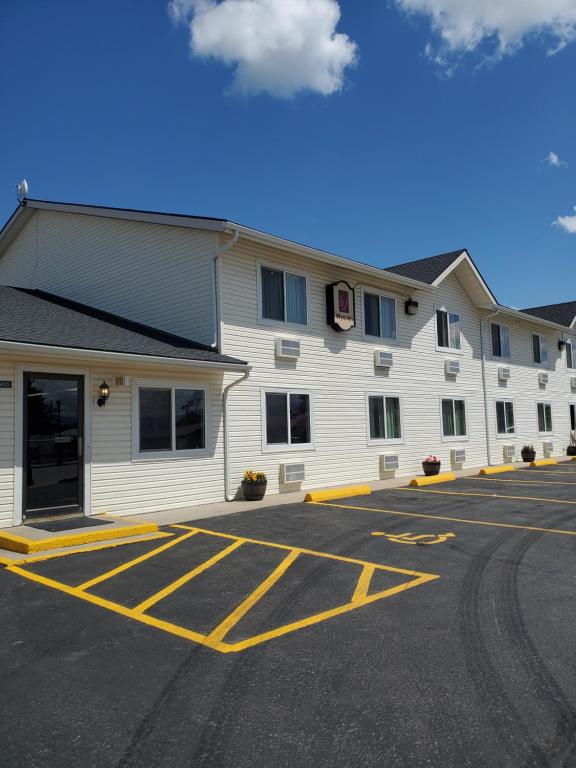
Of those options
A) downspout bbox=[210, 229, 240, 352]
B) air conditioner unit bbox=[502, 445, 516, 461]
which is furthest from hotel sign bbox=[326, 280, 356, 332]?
air conditioner unit bbox=[502, 445, 516, 461]

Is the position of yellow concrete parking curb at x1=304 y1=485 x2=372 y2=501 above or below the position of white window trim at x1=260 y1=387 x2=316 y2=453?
below

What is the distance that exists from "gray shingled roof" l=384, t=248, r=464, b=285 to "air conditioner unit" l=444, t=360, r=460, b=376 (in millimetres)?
3012

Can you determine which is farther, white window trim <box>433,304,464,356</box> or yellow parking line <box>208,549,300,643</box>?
white window trim <box>433,304,464,356</box>

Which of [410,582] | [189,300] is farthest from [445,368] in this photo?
[410,582]

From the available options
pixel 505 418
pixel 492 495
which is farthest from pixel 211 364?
pixel 505 418

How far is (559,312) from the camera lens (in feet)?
99.5

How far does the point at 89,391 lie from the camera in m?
10.6

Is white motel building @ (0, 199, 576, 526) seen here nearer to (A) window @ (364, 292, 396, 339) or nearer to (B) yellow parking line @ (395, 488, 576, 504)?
(A) window @ (364, 292, 396, 339)

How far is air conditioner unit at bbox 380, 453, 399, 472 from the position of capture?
16.7 metres

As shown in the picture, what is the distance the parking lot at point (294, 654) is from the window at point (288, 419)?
5.57m

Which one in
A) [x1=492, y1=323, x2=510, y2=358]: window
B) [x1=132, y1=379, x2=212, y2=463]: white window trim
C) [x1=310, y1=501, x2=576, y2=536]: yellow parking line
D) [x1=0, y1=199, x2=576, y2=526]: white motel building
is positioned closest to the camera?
[x1=310, y1=501, x2=576, y2=536]: yellow parking line

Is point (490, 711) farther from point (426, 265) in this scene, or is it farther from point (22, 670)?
point (426, 265)

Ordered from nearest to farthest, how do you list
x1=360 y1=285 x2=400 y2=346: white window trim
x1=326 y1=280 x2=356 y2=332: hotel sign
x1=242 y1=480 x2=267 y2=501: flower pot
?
x1=242 y1=480 x2=267 y2=501: flower pot → x1=326 y1=280 x2=356 y2=332: hotel sign → x1=360 y1=285 x2=400 y2=346: white window trim

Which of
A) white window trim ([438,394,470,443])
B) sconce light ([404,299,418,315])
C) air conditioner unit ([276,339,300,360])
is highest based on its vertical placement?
sconce light ([404,299,418,315])
